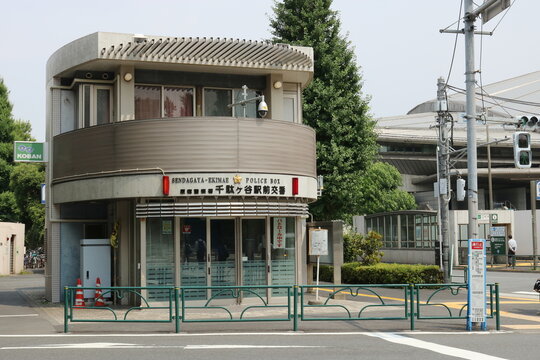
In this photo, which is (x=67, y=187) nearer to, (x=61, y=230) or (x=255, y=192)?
(x=61, y=230)

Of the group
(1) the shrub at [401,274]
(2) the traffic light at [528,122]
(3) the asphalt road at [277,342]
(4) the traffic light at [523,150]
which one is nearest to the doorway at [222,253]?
(3) the asphalt road at [277,342]

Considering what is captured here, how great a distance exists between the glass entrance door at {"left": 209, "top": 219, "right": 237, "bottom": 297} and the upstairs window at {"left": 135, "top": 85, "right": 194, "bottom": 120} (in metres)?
3.80

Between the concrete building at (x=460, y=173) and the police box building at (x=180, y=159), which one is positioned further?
the concrete building at (x=460, y=173)

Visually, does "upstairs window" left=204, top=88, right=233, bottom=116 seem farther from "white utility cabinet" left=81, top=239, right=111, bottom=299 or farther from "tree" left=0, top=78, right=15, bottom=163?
"tree" left=0, top=78, right=15, bottom=163

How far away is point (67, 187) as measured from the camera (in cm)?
2294

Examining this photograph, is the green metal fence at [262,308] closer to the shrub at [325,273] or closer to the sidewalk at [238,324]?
the sidewalk at [238,324]

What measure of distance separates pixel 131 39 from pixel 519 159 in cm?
1140

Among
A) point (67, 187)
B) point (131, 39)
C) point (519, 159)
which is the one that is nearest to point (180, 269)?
point (67, 187)

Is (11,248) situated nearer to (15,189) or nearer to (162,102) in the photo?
(15,189)

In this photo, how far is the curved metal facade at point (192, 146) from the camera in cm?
2088

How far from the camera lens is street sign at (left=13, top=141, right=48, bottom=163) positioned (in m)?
24.2

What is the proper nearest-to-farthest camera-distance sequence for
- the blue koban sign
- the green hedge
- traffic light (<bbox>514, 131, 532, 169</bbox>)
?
the blue koban sign, traffic light (<bbox>514, 131, 532, 169</bbox>), the green hedge

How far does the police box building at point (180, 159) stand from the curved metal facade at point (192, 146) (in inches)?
→ 1.3

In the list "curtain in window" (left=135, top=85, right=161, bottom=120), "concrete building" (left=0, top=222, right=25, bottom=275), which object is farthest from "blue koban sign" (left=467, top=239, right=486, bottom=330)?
"concrete building" (left=0, top=222, right=25, bottom=275)
